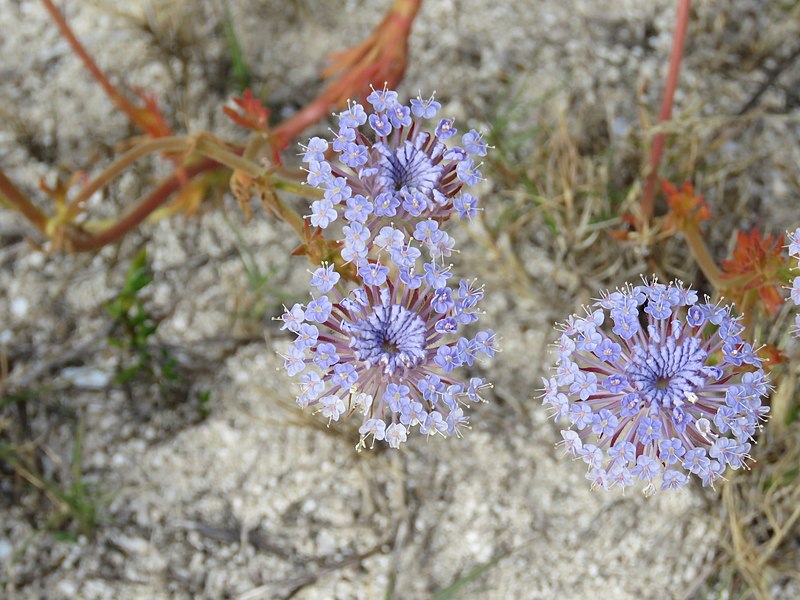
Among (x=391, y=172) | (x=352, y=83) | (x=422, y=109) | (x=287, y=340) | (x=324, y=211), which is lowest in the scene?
(x=324, y=211)

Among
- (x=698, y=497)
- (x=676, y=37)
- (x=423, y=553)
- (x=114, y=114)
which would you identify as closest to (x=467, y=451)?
(x=423, y=553)

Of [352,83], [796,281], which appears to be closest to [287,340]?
[352,83]

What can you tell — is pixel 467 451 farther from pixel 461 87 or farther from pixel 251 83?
pixel 251 83

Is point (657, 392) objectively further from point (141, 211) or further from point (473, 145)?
point (141, 211)

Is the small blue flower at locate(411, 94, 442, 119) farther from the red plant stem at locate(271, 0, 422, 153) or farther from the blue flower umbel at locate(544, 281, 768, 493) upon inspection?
the red plant stem at locate(271, 0, 422, 153)

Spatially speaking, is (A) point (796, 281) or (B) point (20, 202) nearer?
(A) point (796, 281)

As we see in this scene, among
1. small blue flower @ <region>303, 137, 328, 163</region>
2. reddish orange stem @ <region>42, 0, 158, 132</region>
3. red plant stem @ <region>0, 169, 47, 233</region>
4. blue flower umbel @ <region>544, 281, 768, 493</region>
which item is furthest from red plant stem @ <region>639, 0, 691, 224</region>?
red plant stem @ <region>0, 169, 47, 233</region>
